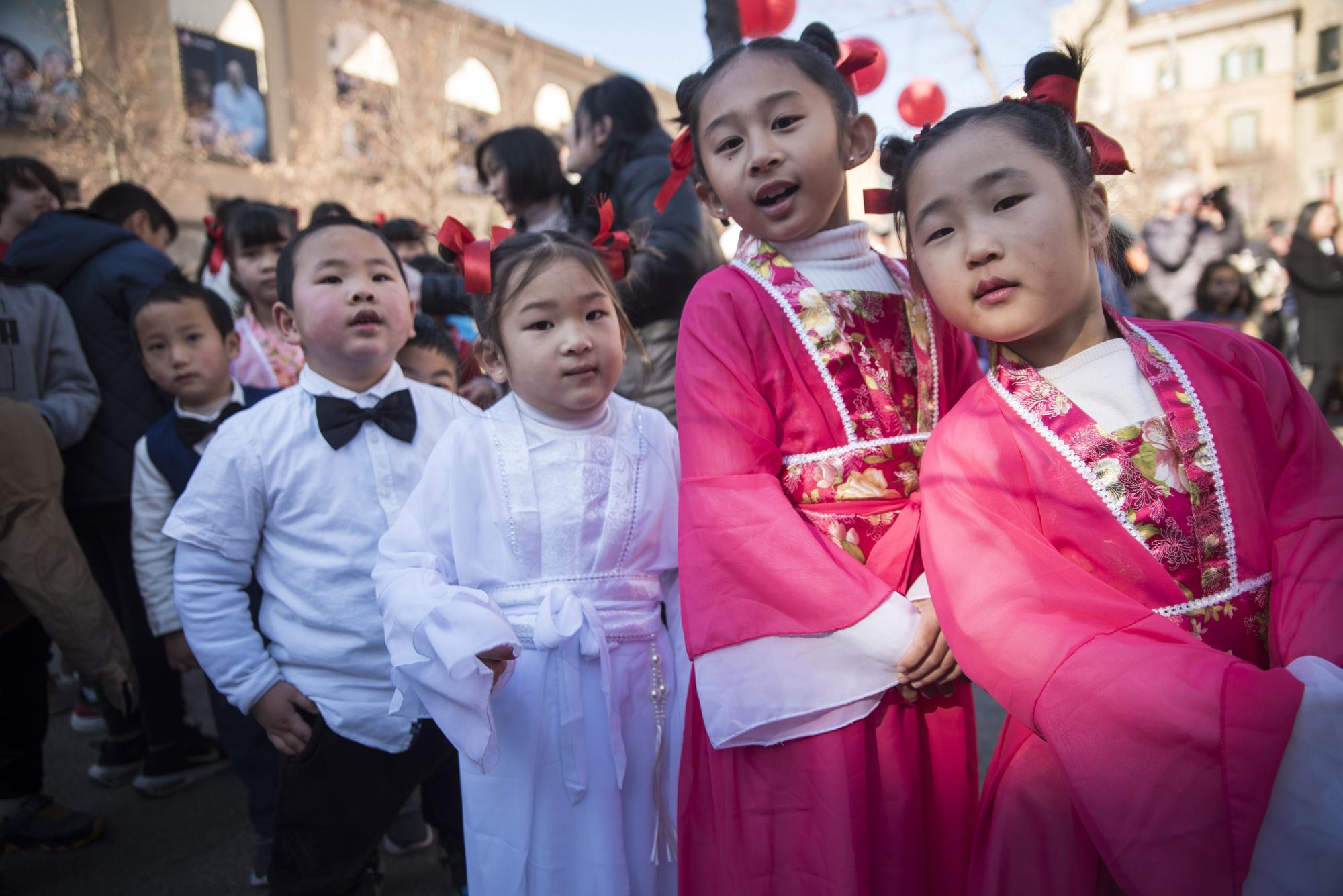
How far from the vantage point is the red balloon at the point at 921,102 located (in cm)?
207

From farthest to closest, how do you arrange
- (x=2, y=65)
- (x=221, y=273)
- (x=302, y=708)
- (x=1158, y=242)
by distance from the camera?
(x=2, y=65) < (x=1158, y=242) < (x=221, y=273) < (x=302, y=708)

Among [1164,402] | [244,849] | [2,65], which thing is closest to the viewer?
[1164,402]

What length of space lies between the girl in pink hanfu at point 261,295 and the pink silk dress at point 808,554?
222 centimetres

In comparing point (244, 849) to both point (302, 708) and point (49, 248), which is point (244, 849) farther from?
point (49, 248)

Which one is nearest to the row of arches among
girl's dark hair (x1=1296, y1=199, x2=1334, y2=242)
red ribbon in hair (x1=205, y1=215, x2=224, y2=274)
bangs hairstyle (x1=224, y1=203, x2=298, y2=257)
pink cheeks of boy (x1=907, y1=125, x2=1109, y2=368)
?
red ribbon in hair (x1=205, y1=215, x2=224, y2=274)

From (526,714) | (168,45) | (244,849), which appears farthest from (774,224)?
(168,45)

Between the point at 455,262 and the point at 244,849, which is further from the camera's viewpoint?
the point at 244,849

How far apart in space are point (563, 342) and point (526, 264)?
21 cm

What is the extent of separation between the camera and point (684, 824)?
1.62 metres

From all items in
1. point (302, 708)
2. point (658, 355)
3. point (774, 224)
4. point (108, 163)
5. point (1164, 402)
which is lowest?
point (302, 708)

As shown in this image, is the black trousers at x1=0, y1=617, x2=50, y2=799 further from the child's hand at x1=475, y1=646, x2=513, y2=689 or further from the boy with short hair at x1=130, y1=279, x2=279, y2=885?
the child's hand at x1=475, y1=646, x2=513, y2=689

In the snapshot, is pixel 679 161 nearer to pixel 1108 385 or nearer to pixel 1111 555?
pixel 1108 385

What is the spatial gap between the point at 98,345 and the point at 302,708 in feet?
6.38

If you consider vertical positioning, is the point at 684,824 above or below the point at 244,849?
above
